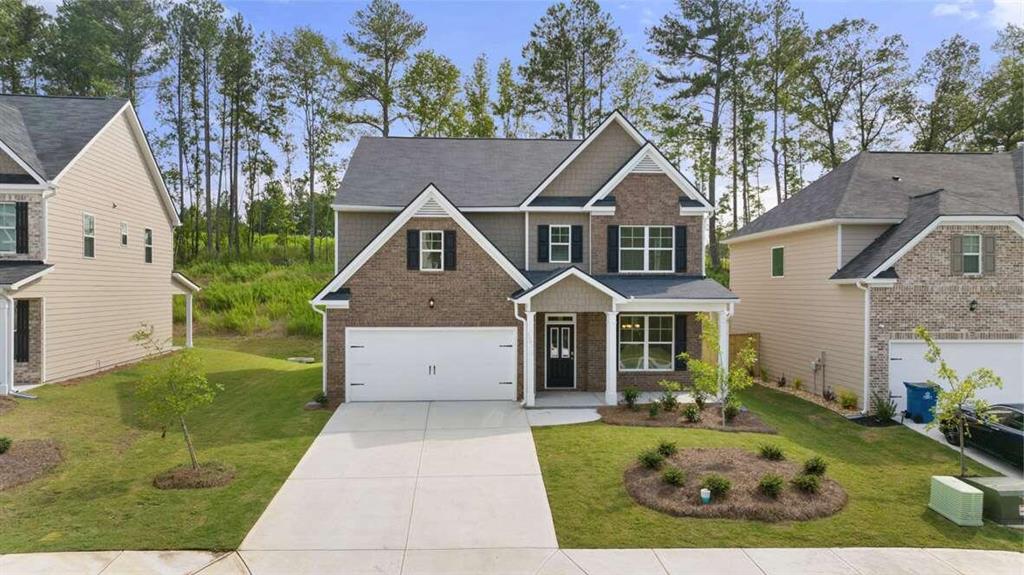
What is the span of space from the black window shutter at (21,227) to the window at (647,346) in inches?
691

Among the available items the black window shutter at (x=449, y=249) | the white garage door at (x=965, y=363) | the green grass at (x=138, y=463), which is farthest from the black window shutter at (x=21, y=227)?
the white garage door at (x=965, y=363)

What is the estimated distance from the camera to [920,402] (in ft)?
43.9

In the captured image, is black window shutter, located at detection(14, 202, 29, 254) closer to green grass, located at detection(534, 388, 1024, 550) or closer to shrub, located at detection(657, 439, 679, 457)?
green grass, located at detection(534, 388, 1024, 550)

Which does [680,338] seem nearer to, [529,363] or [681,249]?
[681,249]

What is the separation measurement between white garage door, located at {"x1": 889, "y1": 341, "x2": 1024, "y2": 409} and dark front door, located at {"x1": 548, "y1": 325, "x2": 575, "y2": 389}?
861 cm

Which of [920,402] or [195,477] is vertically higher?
[920,402]

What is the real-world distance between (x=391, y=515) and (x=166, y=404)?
4568mm

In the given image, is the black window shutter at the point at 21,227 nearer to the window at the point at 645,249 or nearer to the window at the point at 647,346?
the window at the point at 645,249

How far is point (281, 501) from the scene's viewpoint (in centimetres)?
840

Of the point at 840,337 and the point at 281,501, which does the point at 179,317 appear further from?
the point at 840,337

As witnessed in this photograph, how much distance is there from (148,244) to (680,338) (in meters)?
20.3

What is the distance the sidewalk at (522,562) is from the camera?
6.52m

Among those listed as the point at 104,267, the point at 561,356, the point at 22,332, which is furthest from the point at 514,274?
the point at 104,267

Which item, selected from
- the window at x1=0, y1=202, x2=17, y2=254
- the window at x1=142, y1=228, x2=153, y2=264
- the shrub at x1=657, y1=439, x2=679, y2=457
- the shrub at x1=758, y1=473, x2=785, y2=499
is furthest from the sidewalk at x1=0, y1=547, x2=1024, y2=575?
the window at x1=142, y1=228, x2=153, y2=264
